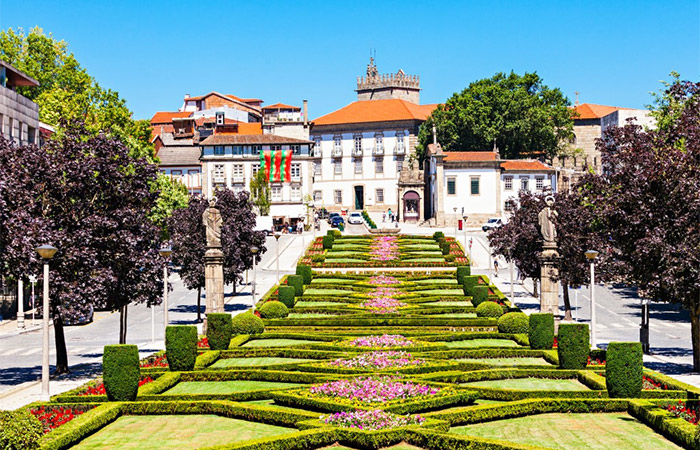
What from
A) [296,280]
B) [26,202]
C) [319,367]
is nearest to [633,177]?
[319,367]

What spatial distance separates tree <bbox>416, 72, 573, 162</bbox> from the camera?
103 m

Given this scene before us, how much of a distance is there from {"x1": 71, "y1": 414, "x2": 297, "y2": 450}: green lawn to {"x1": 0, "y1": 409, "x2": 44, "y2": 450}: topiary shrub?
2909mm

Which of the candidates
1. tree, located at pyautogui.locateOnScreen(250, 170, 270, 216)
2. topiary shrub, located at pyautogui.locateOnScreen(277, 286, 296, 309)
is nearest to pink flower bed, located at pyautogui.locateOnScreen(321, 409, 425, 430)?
topiary shrub, located at pyautogui.locateOnScreen(277, 286, 296, 309)

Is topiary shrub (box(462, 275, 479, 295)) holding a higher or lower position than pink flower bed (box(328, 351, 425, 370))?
higher

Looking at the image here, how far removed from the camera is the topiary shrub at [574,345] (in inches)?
1101

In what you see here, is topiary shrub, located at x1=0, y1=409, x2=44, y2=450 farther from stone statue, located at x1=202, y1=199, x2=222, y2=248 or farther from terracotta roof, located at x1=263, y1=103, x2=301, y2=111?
terracotta roof, located at x1=263, y1=103, x2=301, y2=111

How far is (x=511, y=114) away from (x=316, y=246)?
38.9 meters

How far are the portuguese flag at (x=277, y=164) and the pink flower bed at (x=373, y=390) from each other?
79.0 metres

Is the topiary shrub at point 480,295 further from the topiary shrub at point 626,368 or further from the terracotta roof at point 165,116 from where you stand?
the terracotta roof at point 165,116

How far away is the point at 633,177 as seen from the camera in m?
30.6

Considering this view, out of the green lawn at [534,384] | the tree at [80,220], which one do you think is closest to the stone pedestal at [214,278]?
the tree at [80,220]

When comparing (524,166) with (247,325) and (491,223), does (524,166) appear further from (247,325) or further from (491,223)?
(247,325)

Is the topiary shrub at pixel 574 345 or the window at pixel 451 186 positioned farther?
the window at pixel 451 186

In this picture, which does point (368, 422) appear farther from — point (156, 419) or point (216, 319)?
point (216, 319)
